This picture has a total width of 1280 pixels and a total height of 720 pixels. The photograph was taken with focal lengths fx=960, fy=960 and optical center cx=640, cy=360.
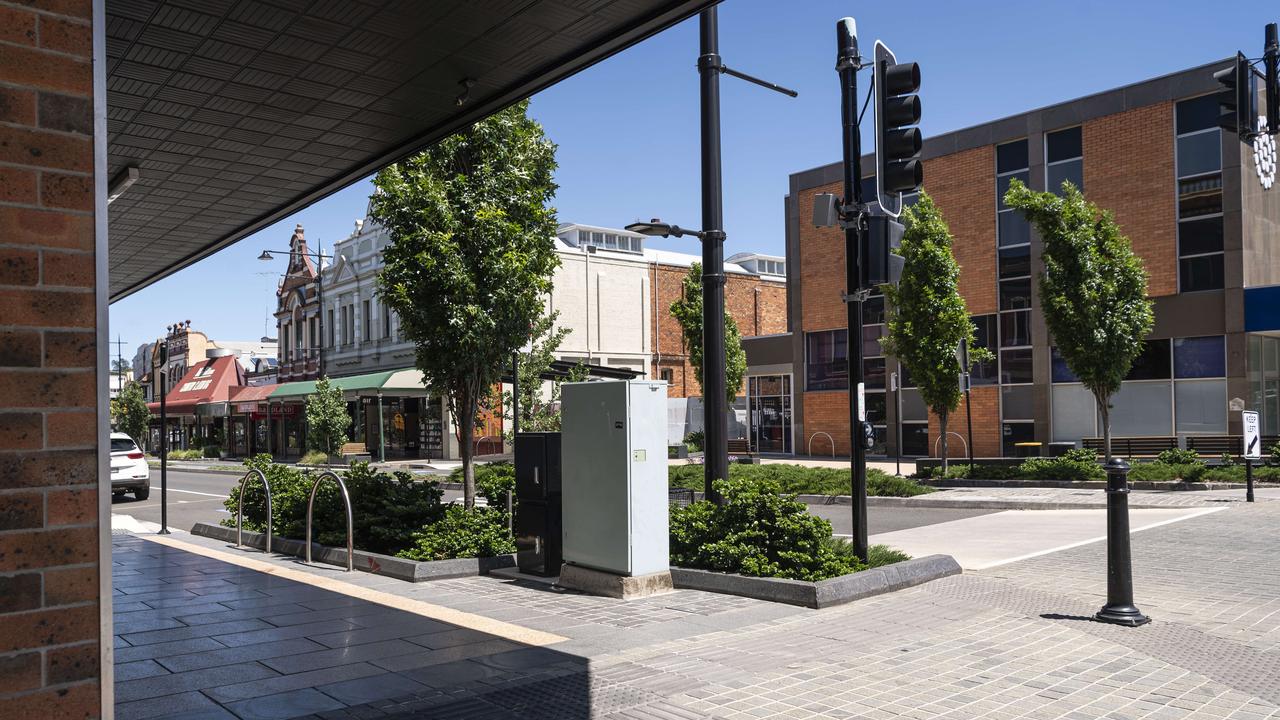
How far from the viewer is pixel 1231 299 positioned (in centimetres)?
2552

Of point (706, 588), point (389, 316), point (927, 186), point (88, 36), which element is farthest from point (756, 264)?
point (88, 36)

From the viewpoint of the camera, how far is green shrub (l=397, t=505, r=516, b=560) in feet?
34.1

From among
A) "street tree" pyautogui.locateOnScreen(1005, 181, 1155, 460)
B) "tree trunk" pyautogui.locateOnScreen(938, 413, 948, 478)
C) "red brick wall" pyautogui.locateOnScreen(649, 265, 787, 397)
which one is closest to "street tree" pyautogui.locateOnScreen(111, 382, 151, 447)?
"red brick wall" pyautogui.locateOnScreen(649, 265, 787, 397)

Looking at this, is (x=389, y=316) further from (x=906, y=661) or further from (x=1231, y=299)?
(x=906, y=661)

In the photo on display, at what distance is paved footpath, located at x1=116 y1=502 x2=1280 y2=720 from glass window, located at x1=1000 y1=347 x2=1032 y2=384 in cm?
2116

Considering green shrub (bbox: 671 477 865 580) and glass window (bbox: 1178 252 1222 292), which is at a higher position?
glass window (bbox: 1178 252 1222 292)

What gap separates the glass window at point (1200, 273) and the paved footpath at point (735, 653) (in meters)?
19.2

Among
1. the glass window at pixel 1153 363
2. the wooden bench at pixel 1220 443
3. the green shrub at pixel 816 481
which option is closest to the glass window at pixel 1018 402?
the glass window at pixel 1153 363

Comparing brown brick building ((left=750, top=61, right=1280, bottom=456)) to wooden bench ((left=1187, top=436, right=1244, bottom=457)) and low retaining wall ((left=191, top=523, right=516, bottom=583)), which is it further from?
low retaining wall ((left=191, top=523, right=516, bottom=583))

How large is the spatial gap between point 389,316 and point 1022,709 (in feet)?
143

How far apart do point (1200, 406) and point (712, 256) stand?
21.8m

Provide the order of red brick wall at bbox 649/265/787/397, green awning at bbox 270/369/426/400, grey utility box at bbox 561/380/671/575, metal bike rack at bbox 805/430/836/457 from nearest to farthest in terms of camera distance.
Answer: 1. grey utility box at bbox 561/380/671/575
2. metal bike rack at bbox 805/430/836/457
3. green awning at bbox 270/369/426/400
4. red brick wall at bbox 649/265/787/397

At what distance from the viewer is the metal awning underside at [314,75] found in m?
5.84

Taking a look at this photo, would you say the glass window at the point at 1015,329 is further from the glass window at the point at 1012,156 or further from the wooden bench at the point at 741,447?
the wooden bench at the point at 741,447
